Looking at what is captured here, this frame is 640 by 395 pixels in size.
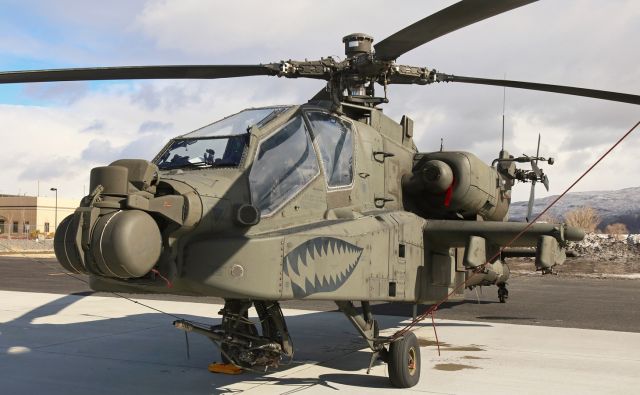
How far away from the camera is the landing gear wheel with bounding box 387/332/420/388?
690cm

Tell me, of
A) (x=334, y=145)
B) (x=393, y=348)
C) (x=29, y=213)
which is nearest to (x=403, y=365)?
(x=393, y=348)

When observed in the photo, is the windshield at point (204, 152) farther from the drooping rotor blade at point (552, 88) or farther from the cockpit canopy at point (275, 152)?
the drooping rotor blade at point (552, 88)

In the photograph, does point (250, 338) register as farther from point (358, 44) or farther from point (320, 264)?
point (358, 44)

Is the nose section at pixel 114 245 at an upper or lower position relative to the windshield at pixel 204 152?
lower

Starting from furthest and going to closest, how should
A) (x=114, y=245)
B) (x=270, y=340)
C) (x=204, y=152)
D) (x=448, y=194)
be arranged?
(x=448, y=194)
(x=270, y=340)
(x=204, y=152)
(x=114, y=245)

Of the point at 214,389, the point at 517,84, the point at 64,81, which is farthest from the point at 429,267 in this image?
the point at 64,81

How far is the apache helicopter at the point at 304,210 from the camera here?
4.59 metres

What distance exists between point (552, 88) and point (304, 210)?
3.38 m

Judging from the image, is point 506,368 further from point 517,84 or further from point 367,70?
point 367,70

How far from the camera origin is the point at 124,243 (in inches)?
164

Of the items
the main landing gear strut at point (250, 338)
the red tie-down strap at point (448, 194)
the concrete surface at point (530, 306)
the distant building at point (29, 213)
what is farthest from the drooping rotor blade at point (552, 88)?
the distant building at point (29, 213)

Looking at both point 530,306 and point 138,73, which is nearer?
point 138,73

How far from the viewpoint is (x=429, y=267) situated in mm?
8039

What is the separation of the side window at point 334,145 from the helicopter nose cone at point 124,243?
99.7 inches
